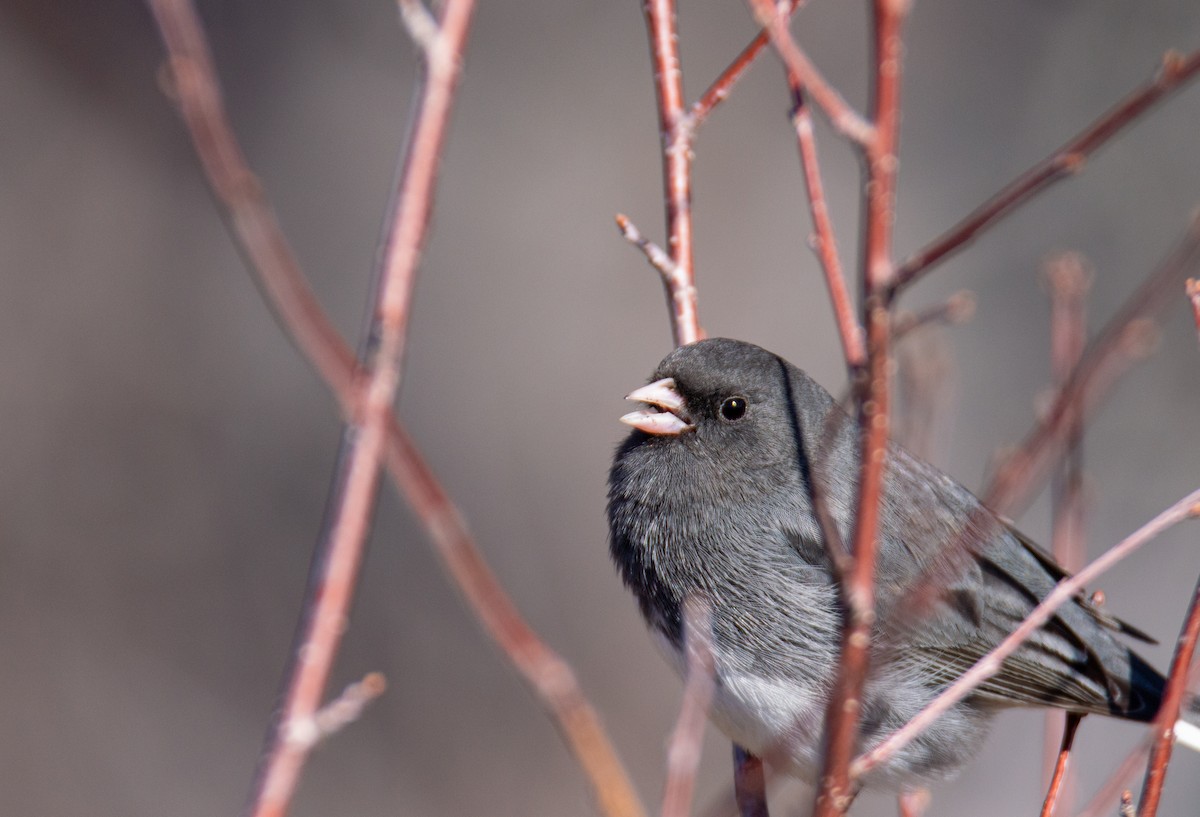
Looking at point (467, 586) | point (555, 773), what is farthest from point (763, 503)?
point (555, 773)

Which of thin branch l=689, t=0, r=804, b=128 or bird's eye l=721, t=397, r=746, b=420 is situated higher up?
thin branch l=689, t=0, r=804, b=128

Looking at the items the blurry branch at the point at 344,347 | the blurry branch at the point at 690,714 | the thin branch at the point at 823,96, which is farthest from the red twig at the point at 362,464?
the blurry branch at the point at 690,714

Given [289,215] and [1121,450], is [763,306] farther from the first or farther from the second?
[289,215]

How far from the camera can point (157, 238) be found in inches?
214

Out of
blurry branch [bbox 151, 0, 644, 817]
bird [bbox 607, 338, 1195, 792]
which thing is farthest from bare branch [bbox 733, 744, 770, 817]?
blurry branch [bbox 151, 0, 644, 817]

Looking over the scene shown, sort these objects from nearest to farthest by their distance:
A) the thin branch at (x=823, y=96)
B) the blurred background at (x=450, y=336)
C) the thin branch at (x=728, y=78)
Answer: the thin branch at (x=823, y=96)
the thin branch at (x=728, y=78)
the blurred background at (x=450, y=336)

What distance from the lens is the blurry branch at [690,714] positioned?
4.40 feet

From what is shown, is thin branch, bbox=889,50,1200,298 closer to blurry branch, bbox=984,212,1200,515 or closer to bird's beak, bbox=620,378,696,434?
blurry branch, bbox=984,212,1200,515

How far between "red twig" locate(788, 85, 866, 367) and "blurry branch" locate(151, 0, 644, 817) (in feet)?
2.14

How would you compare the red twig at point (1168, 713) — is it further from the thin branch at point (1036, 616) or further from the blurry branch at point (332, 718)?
the blurry branch at point (332, 718)

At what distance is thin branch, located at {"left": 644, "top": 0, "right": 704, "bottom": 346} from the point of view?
2.19 metres

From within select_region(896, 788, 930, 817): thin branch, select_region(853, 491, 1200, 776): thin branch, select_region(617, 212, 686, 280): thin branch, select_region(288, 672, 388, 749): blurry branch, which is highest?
select_region(617, 212, 686, 280): thin branch

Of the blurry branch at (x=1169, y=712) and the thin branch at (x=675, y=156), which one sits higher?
the thin branch at (x=675, y=156)

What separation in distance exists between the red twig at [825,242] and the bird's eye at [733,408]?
67 cm
